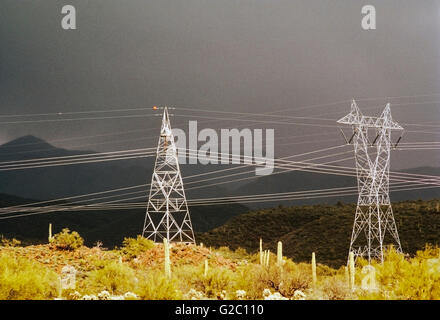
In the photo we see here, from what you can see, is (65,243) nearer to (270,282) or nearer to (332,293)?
(270,282)

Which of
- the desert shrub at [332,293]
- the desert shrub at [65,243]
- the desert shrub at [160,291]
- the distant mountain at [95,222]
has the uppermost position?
the desert shrub at [160,291]

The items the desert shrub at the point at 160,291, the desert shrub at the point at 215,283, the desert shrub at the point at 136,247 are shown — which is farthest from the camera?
the desert shrub at the point at 136,247

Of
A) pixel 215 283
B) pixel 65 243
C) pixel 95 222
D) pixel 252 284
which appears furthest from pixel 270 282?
pixel 95 222

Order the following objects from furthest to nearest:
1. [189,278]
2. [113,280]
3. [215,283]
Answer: [113,280] → [189,278] → [215,283]

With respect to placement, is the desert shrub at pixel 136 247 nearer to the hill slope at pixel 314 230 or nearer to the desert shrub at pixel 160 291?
the desert shrub at pixel 160 291

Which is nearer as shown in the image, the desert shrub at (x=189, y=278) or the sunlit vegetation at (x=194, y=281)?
the sunlit vegetation at (x=194, y=281)

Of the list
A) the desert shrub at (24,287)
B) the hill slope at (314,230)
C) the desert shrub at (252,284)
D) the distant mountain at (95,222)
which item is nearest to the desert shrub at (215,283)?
the desert shrub at (252,284)

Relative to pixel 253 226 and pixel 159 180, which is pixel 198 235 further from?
pixel 159 180
